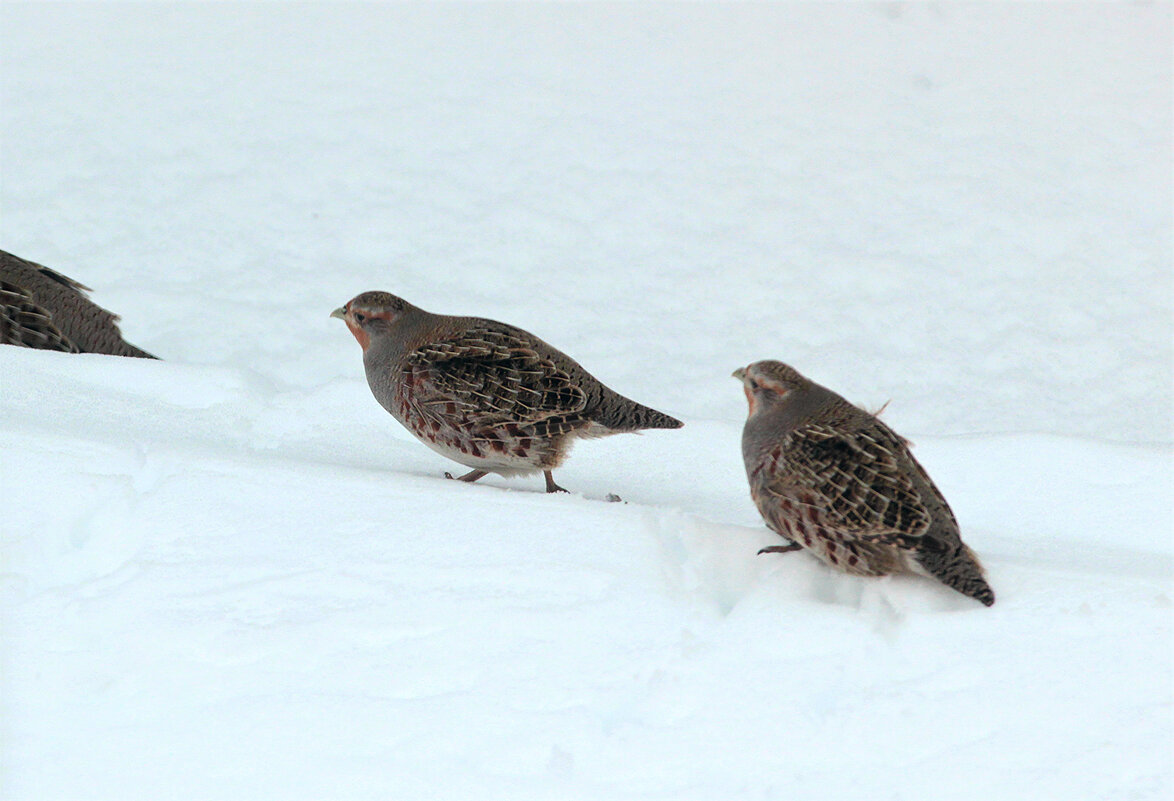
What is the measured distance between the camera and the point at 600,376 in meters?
8.05

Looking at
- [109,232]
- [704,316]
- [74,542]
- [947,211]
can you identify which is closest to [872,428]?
[74,542]

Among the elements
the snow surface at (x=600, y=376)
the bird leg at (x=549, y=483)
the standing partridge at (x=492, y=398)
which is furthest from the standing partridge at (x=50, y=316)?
the bird leg at (x=549, y=483)

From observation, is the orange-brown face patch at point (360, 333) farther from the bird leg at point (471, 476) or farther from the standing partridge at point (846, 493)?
the standing partridge at point (846, 493)

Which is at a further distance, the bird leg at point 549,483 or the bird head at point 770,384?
the bird leg at point 549,483

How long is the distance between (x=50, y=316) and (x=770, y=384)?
150 inches

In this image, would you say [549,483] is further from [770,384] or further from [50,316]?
Result: [50,316]

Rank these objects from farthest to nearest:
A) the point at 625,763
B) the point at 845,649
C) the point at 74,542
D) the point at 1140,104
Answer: the point at 1140,104 < the point at 74,542 < the point at 845,649 < the point at 625,763

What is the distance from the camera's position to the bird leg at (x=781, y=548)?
351 cm

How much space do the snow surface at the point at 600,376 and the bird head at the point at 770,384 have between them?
415mm

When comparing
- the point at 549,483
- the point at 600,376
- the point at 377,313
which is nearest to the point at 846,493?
the point at 549,483

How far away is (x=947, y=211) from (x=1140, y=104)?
2577 millimetres

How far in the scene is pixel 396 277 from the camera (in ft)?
29.2

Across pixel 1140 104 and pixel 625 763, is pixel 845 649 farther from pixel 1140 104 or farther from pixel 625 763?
pixel 1140 104

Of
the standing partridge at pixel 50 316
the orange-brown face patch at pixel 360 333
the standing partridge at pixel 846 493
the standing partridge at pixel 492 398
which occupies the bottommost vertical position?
the standing partridge at pixel 846 493
